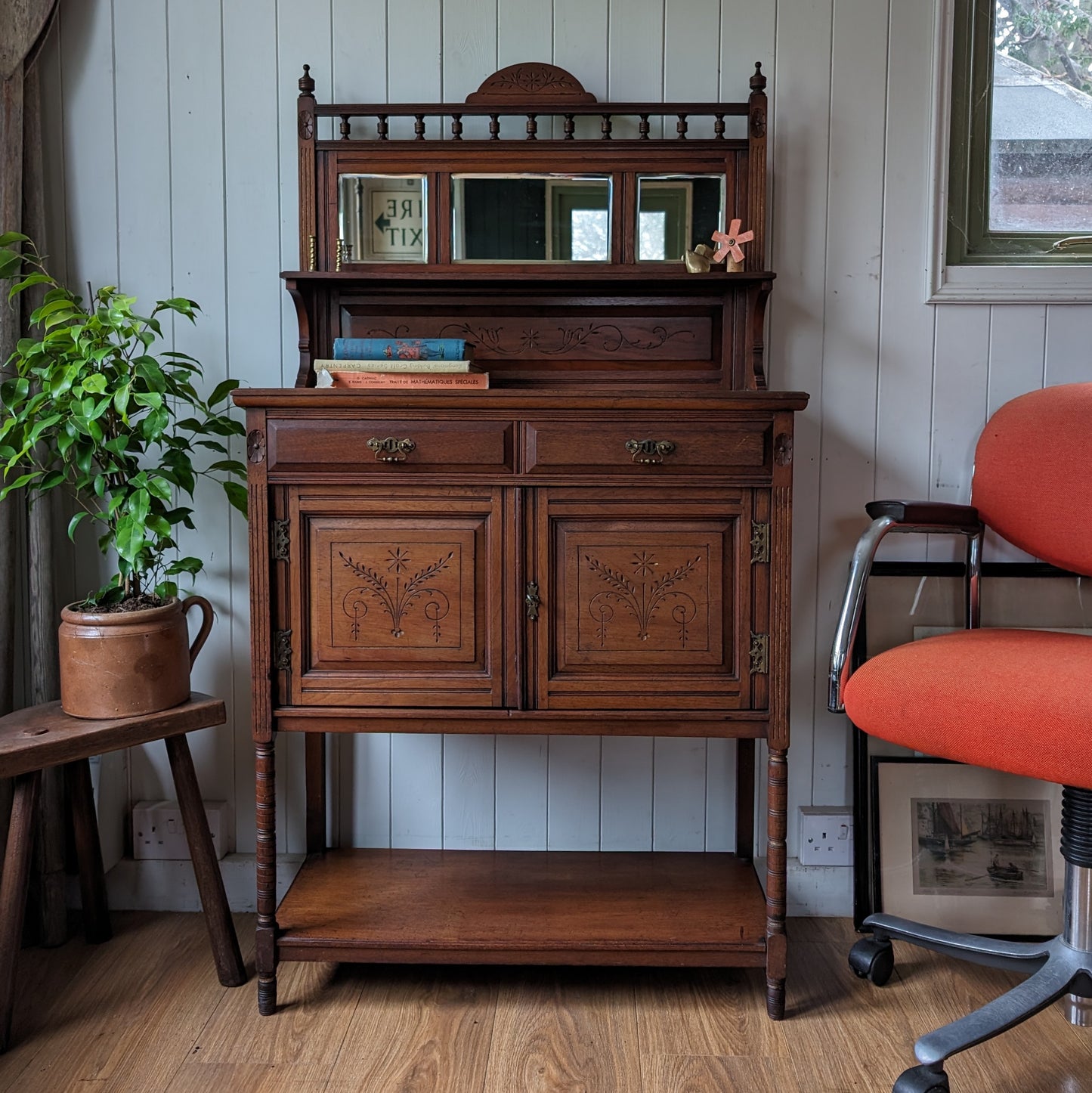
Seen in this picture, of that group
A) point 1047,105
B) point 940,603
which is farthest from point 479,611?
point 1047,105

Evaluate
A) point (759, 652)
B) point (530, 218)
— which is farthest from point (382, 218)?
point (759, 652)

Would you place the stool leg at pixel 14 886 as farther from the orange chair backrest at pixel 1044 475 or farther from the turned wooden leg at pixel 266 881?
the orange chair backrest at pixel 1044 475

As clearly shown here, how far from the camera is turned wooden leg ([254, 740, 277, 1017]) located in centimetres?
156

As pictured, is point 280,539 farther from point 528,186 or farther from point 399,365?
point 528,186

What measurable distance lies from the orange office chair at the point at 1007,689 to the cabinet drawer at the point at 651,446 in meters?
0.25

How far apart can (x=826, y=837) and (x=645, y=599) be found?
0.79 meters

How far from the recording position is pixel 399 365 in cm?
162

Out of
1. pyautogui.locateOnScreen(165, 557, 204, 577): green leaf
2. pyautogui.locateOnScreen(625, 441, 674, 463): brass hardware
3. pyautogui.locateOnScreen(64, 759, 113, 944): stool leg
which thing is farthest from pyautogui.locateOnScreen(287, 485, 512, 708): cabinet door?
pyautogui.locateOnScreen(64, 759, 113, 944): stool leg

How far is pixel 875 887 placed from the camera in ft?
6.08

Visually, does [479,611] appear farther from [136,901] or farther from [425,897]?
[136,901]

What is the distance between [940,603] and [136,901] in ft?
5.82

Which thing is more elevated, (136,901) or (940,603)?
(940,603)

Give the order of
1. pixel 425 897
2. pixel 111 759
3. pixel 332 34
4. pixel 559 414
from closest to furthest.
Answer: pixel 559 414 → pixel 425 897 → pixel 332 34 → pixel 111 759

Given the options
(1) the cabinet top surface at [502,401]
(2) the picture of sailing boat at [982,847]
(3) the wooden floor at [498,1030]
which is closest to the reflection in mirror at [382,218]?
(1) the cabinet top surface at [502,401]
